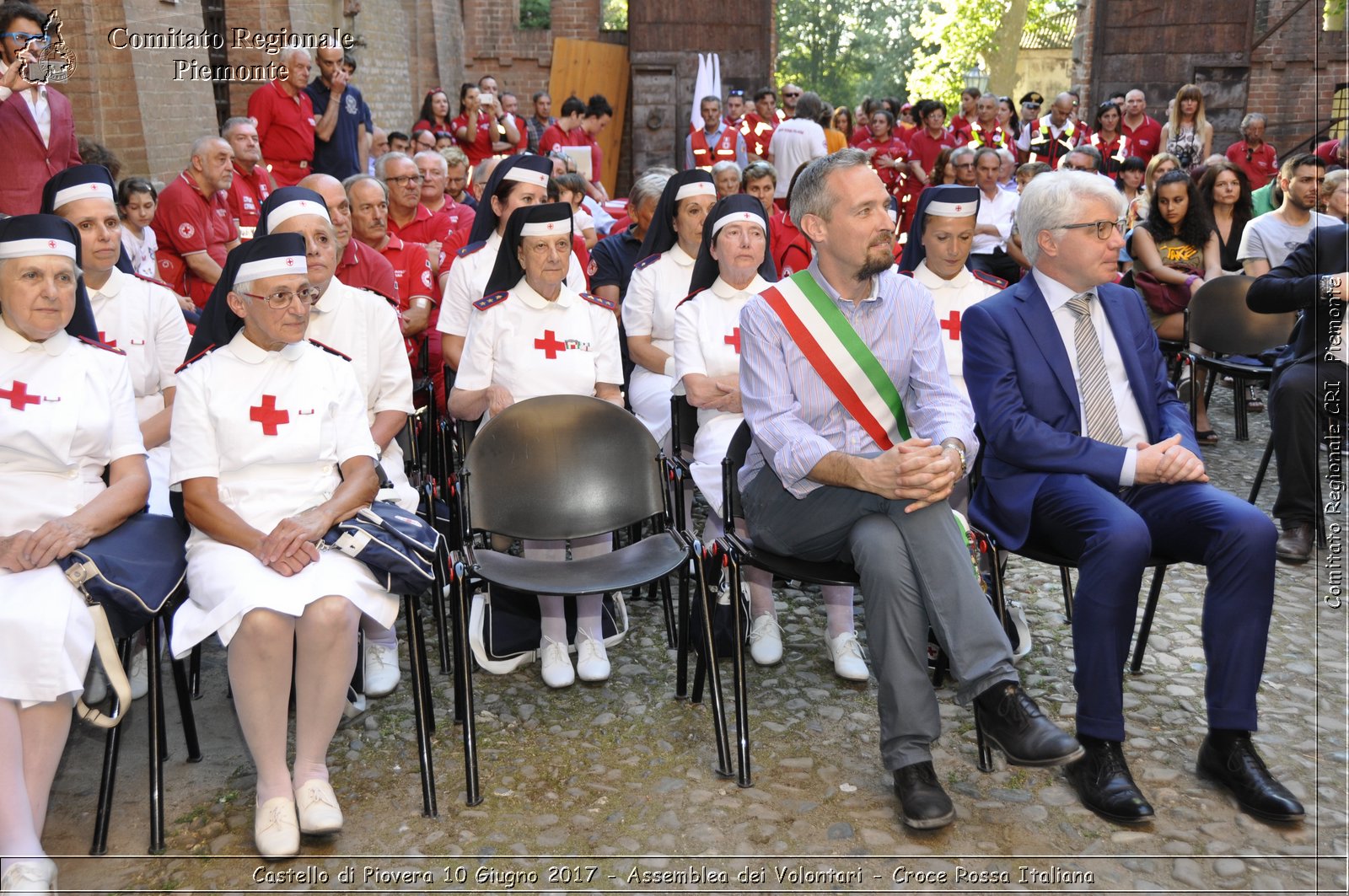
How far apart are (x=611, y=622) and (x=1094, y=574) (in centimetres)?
176

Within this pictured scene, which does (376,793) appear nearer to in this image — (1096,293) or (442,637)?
(442,637)

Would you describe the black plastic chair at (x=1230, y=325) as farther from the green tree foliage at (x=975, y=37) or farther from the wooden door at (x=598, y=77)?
the green tree foliage at (x=975, y=37)

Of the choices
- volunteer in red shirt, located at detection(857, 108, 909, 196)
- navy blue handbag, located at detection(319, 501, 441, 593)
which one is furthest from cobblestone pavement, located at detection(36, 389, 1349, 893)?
volunteer in red shirt, located at detection(857, 108, 909, 196)

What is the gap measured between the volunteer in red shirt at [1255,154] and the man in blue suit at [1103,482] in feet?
33.2

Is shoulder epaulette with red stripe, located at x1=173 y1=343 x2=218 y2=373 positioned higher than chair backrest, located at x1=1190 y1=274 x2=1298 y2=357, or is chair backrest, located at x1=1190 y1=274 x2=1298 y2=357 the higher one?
shoulder epaulette with red stripe, located at x1=173 y1=343 x2=218 y2=373

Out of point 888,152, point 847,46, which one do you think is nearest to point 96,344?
point 888,152

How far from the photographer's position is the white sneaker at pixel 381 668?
13.3 ft

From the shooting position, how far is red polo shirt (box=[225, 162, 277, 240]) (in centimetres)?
728

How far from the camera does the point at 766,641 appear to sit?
170 inches

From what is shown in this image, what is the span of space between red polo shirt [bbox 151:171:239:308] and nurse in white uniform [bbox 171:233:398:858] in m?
3.42

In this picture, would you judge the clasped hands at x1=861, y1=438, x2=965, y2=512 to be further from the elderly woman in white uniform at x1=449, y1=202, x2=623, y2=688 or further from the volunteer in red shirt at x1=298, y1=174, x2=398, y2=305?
the volunteer in red shirt at x1=298, y1=174, x2=398, y2=305

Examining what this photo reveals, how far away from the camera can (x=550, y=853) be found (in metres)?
3.13

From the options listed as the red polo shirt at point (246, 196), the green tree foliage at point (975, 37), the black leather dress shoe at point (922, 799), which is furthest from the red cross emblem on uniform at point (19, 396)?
the green tree foliage at point (975, 37)

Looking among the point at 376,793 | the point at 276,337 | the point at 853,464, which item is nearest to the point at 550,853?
the point at 376,793
